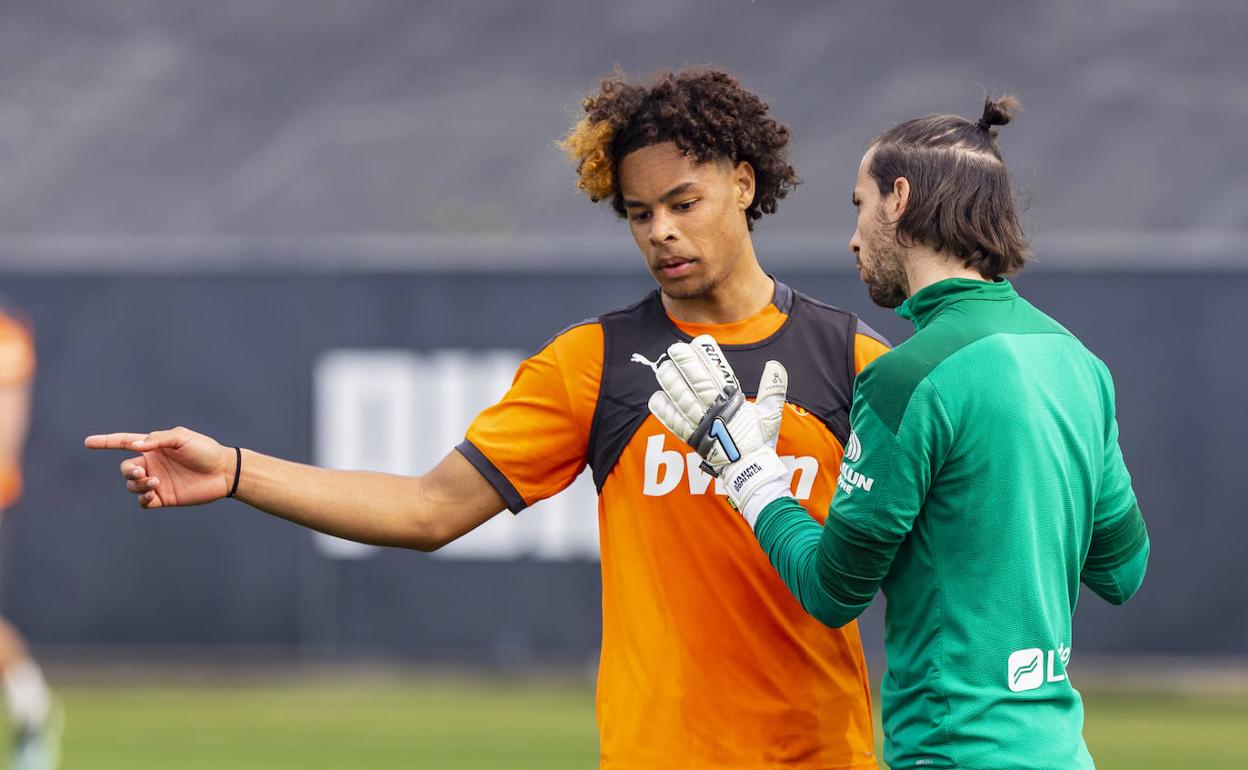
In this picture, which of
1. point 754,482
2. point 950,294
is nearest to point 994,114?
point 950,294

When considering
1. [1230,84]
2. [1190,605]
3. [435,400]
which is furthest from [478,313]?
[1230,84]

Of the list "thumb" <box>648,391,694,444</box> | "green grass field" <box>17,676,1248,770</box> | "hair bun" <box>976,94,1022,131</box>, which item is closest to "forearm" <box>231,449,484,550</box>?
"thumb" <box>648,391,694,444</box>

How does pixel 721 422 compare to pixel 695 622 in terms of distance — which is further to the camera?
pixel 695 622

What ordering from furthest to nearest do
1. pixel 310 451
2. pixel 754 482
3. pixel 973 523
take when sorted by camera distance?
1. pixel 310 451
2. pixel 754 482
3. pixel 973 523

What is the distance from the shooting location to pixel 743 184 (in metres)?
4.74

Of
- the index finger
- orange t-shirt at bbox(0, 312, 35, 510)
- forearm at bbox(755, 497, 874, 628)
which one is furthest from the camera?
orange t-shirt at bbox(0, 312, 35, 510)

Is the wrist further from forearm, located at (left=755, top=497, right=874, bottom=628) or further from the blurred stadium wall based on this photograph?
the blurred stadium wall

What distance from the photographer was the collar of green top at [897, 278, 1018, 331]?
3631mm

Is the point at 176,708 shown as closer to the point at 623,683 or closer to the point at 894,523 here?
the point at 623,683

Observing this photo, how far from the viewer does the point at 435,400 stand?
443 inches

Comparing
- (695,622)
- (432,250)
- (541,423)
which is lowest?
(695,622)

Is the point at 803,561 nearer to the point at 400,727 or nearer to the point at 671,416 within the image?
the point at 671,416

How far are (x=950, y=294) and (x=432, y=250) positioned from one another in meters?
14.9

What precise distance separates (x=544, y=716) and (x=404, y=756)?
128 cm
